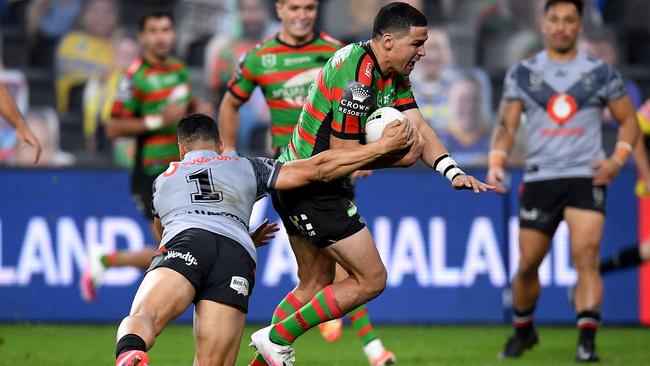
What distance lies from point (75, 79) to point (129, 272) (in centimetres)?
384

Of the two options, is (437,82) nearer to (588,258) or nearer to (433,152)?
(588,258)

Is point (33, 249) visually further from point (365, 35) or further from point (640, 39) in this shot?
point (640, 39)

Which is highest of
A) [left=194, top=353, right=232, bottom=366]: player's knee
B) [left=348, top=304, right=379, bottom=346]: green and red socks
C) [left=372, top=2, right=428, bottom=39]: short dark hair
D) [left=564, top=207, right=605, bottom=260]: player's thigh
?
[left=372, top=2, right=428, bottom=39]: short dark hair

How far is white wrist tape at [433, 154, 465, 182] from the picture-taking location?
6.55m

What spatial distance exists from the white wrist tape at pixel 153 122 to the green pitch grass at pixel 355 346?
1869mm

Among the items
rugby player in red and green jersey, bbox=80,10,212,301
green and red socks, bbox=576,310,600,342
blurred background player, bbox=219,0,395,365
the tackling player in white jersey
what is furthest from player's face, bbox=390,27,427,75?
rugby player in red and green jersey, bbox=80,10,212,301

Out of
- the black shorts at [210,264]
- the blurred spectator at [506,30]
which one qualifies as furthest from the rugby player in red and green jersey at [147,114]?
the blurred spectator at [506,30]

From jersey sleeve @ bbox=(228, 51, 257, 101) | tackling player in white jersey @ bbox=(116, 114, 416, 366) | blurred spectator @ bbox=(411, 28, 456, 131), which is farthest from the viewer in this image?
blurred spectator @ bbox=(411, 28, 456, 131)

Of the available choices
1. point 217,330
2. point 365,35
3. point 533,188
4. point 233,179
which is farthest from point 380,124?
point 365,35

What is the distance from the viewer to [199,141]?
6.32 meters

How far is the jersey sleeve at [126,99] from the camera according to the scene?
1066 centimetres

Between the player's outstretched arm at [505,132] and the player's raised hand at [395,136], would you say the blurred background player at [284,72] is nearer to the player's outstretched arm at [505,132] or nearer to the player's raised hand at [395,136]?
the player's outstretched arm at [505,132]

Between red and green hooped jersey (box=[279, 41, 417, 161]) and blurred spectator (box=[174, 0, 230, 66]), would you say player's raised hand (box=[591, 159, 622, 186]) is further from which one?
blurred spectator (box=[174, 0, 230, 66])

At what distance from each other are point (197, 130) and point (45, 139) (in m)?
7.38
